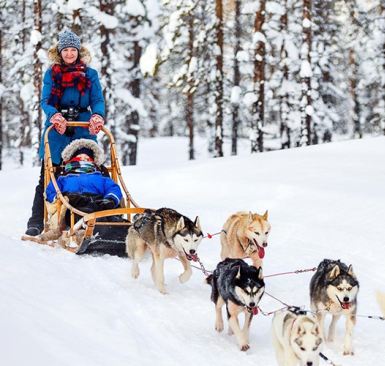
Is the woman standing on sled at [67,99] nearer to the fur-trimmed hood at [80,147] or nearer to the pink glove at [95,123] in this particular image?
the pink glove at [95,123]

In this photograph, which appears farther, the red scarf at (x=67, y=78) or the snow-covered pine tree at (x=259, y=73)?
the snow-covered pine tree at (x=259, y=73)

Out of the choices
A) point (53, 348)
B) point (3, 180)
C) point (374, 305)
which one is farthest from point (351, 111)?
point (53, 348)

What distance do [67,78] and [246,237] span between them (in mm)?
3224

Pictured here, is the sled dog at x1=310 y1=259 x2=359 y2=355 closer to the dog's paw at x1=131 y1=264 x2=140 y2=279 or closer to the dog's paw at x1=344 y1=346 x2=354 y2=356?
the dog's paw at x1=344 y1=346 x2=354 y2=356

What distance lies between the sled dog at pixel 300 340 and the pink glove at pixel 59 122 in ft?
14.1

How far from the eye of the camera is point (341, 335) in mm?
4078

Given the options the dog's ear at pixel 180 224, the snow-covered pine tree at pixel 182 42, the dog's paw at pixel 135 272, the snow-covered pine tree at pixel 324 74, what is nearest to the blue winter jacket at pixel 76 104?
the dog's paw at pixel 135 272

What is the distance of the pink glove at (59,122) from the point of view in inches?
255

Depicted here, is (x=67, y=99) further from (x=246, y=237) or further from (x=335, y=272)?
(x=335, y=272)

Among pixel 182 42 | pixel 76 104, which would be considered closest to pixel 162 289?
pixel 76 104

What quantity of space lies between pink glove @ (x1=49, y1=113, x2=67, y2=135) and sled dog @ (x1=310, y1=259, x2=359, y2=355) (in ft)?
12.6

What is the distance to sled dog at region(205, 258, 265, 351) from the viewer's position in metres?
3.66

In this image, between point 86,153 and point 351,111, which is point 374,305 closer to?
point 86,153

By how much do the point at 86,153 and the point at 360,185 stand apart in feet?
14.8
